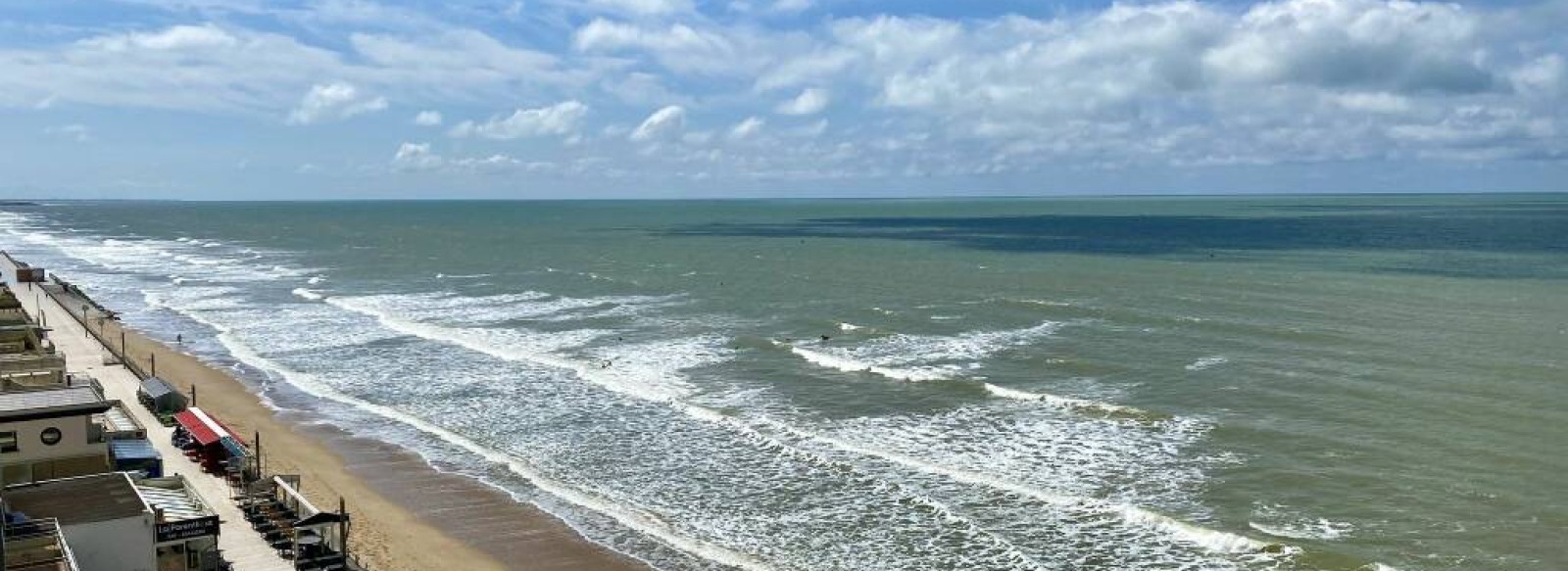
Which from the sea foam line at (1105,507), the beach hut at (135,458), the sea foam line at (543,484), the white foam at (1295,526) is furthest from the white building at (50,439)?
the white foam at (1295,526)

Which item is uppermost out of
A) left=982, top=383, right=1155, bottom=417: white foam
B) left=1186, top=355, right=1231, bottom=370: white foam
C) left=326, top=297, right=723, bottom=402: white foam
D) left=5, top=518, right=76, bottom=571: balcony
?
left=5, top=518, right=76, bottom=571: balcony

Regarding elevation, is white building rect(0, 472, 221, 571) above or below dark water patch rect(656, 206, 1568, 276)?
below

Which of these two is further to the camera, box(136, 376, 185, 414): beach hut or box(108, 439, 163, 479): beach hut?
box(136, 376, 185, 414): beach hut

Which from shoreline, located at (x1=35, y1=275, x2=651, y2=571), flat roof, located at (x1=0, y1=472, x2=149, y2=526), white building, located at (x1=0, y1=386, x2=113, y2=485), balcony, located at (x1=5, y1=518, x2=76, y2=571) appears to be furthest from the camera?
shoreline, located at (x1=35, y1=275, x2=651, y2=571)

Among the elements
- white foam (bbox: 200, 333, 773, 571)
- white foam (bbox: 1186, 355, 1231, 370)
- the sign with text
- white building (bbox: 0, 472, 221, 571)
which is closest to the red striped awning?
white foam (bbox: 200, 333, 773, 571)

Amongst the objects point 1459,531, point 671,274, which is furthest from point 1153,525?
point 671,274

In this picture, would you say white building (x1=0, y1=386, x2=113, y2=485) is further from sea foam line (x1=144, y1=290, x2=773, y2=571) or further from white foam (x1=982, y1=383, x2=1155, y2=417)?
white foam (x1=982, y1=383, x2=1155, y2=417)

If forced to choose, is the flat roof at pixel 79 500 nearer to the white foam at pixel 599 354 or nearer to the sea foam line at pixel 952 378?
the white foam at pixel 599 354
